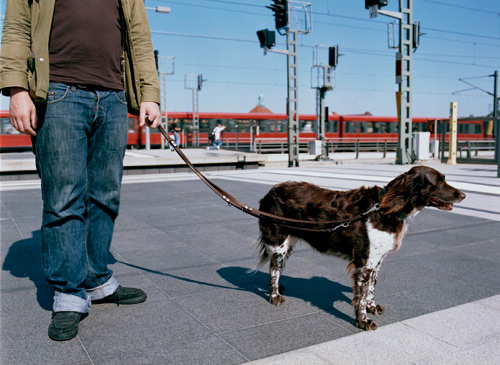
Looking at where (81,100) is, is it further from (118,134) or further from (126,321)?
(126,321)

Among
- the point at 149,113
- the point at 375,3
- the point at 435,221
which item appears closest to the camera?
the point at 149,113

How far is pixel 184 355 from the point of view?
2.37 meters

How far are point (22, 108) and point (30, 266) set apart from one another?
2.12 m

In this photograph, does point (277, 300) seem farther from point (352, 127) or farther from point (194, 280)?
point (352, 127)

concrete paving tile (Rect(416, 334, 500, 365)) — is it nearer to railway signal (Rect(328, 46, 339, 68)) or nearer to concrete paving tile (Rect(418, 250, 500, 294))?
concrete paving tile (Rect(418, 250, 500, 294))

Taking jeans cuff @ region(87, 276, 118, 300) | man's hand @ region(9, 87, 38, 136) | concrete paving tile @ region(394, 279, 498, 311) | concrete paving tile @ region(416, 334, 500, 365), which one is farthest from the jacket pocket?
concrete paving tile @ region(394, 279, 498, 311)

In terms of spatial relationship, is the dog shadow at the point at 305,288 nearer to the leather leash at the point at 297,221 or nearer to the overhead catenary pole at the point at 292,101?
the leather leash at the point at 297,221

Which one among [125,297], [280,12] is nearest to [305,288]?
[125,297]

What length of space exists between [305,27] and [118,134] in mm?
15481

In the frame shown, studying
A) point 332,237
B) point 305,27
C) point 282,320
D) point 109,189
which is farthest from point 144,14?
point 305,27

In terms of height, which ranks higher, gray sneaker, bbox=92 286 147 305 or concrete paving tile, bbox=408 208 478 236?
concrete paving tile, bbox=408 208 478 236

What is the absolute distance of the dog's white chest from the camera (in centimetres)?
281

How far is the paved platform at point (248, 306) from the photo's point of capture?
239 cm

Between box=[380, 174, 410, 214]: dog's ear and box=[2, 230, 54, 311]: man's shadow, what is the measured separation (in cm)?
225
